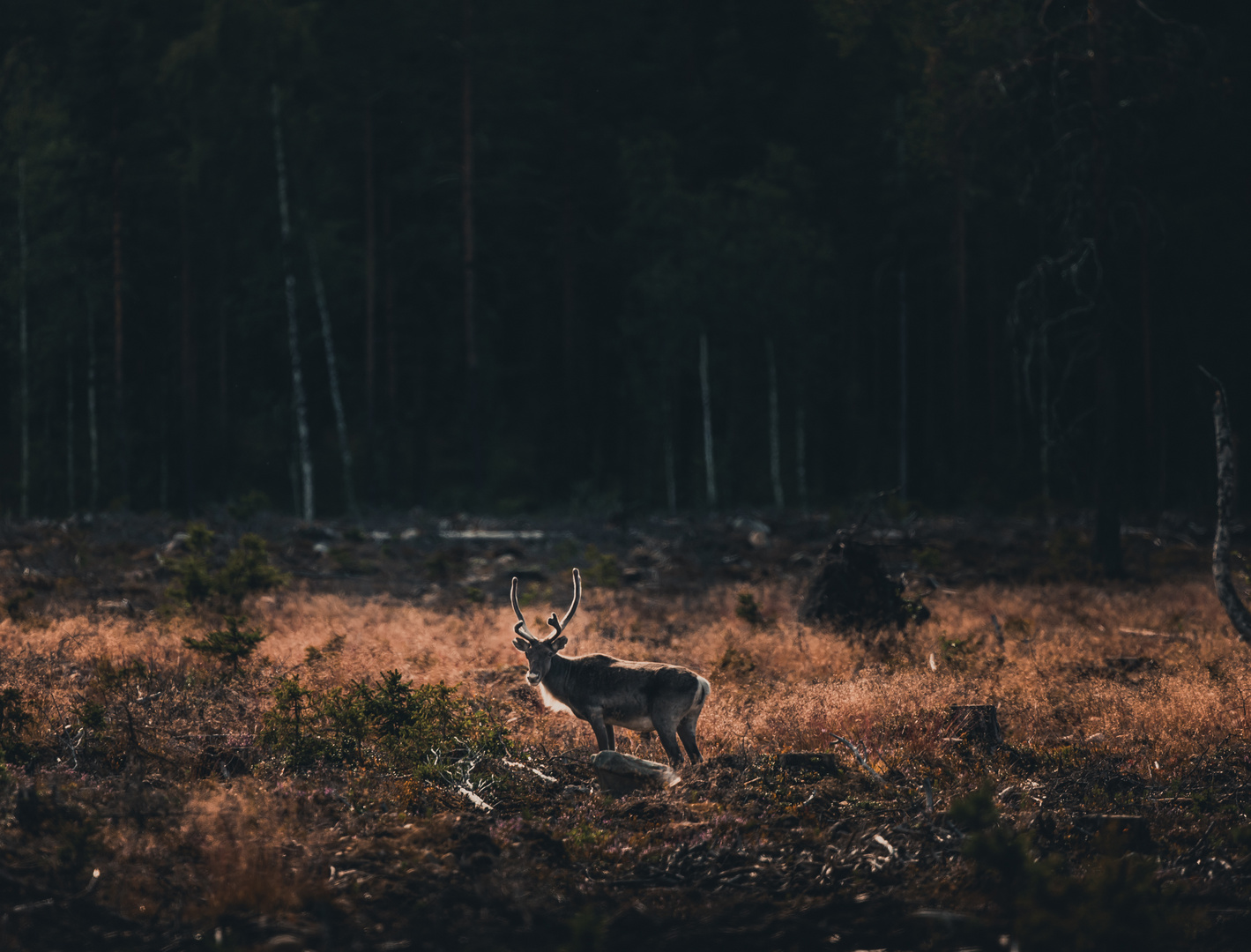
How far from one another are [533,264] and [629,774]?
108ft

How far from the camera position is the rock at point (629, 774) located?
705 cm

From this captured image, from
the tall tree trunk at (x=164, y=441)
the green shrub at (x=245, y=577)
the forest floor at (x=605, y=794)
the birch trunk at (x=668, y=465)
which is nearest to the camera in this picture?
the forest floor at (x=605, y=794)

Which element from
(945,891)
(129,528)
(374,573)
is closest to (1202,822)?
(945,891)

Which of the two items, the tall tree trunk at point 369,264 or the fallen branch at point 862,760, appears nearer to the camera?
the fallen branch at point 862,760

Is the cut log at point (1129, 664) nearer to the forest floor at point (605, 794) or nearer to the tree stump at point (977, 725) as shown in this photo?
the forest floor at point (605, 794)

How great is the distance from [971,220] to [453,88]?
17766 mm

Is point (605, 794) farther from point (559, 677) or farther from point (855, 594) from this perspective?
point (855, 594)

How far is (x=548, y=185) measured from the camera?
35.0m

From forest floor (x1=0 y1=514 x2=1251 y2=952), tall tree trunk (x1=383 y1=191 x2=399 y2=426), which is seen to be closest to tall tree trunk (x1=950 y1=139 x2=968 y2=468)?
tall tree trunk (x1=383 y1=191 x2=399 y2=426)

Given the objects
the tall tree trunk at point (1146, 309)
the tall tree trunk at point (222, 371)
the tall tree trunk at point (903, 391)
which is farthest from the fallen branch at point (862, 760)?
the tall tree trunk at point (222, 371)

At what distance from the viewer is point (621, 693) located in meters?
7.36

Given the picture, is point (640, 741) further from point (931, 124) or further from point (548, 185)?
point (548, 185)

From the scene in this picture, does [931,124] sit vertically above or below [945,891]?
above

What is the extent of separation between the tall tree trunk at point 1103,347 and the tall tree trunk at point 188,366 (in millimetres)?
24620
